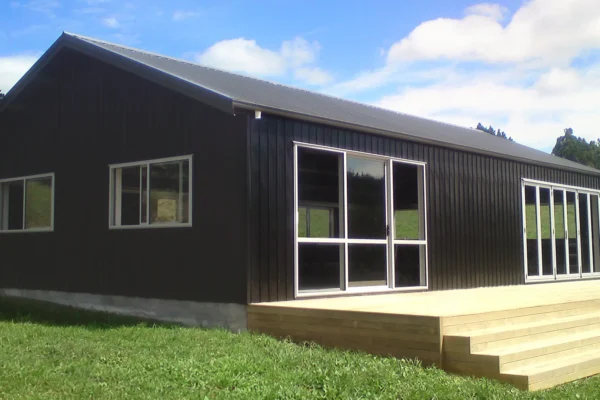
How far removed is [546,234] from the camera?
12953 millimetres

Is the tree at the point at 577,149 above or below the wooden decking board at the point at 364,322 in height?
above

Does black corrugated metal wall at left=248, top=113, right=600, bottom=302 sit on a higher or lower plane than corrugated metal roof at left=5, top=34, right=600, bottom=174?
lower

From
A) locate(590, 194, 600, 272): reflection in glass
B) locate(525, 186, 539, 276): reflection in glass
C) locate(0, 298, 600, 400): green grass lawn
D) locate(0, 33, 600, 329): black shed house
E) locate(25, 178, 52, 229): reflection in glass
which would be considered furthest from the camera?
locate(590, 194, 600, 272): reflection in glass

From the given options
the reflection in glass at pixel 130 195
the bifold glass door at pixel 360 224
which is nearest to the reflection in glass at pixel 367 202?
the bifold glass door at pixel 360 224

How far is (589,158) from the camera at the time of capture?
184 feet

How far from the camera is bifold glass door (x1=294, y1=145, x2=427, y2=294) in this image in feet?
28.5

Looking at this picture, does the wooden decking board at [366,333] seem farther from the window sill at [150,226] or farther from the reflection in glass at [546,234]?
the reflection in glass at [546,234]

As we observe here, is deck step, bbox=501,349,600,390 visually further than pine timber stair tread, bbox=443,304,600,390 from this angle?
No

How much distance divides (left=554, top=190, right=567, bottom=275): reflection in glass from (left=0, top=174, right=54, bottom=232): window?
9841mm

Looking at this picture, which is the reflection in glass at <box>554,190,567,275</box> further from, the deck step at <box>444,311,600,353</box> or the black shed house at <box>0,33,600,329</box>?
the deck step at <box>444,311,600,353</box>

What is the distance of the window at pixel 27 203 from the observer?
10.8 meters

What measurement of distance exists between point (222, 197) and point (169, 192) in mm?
1145

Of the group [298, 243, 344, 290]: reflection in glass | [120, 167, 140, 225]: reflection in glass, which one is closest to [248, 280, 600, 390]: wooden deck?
[298, 243, 344, 290]: reflection in glass

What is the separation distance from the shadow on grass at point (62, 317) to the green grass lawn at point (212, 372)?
3.41ft
